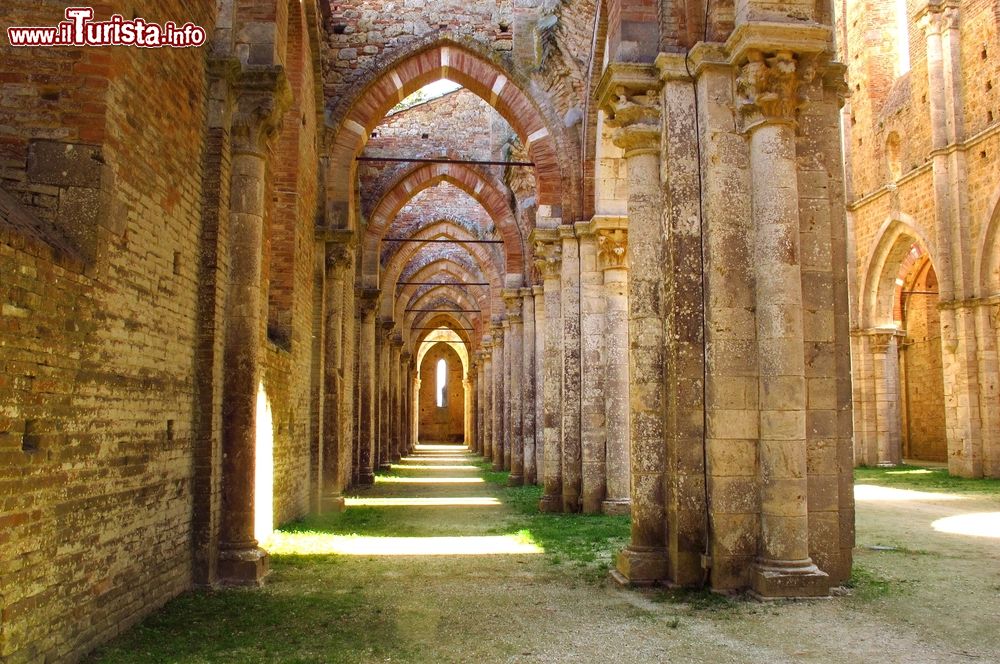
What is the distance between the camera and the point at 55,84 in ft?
17.8

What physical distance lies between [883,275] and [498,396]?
12982 millimetres

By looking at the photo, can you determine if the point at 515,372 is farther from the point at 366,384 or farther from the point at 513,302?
the point at 366,384

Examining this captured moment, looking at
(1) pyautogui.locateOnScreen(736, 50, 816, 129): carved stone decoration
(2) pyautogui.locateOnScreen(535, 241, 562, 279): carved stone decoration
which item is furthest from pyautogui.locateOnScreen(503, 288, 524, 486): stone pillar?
(1) pyautogui.locateOnScreen(736, 50, 816, 129): carved stone decoration

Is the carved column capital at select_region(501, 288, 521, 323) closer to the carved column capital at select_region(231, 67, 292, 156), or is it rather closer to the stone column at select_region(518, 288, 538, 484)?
the stone column at select_region(518, 288, 538, 484)

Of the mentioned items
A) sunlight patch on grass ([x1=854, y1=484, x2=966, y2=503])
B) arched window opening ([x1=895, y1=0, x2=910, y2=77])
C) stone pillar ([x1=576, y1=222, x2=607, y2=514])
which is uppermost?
arched window opening ([x1=895, y1=0, x2=910, y2=77])

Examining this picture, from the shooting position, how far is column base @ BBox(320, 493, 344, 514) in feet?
46.1

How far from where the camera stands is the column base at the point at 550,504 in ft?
46.9

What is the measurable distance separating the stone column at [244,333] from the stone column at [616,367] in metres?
6.48

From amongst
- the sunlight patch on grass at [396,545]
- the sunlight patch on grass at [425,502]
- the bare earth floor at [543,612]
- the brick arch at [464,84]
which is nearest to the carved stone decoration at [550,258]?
the brick arch at [464,84]

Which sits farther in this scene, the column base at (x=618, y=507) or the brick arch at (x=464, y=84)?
the brick arch at (x=464, y=84)

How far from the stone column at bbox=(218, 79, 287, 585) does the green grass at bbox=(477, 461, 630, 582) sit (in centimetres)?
306

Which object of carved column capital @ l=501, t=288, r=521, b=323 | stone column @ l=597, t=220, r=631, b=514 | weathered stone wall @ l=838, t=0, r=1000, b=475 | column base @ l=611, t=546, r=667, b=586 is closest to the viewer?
column base @ l=611, t=546, r=667, b=586

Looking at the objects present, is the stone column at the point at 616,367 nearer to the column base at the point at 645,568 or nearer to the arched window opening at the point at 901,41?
the column base at the point at 645,568

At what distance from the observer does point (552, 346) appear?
15758 mm
